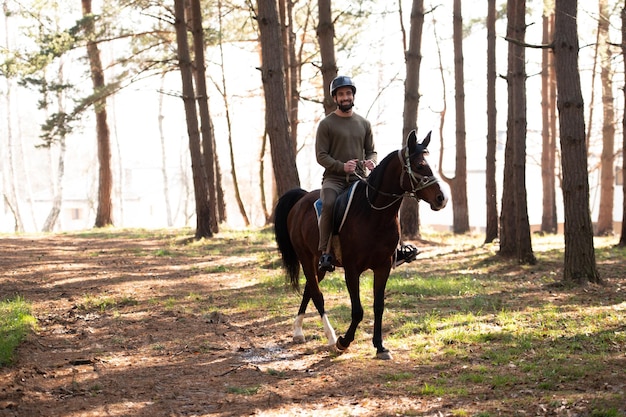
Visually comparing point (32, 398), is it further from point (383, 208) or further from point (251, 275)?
point (251, 275)

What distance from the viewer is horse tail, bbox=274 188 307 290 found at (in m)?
9.89

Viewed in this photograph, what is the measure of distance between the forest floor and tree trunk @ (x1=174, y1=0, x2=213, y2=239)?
7881 millimetres

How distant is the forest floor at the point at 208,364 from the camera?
248 inches

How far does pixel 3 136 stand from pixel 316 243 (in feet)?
194

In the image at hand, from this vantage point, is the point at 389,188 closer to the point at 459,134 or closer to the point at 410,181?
the point at 410,181

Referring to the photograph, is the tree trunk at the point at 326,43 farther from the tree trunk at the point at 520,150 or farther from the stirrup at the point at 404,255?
the stirrup at the point at 404,255

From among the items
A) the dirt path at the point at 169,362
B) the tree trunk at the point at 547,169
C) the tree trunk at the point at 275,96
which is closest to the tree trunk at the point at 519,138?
the tree trunk at the point at 275,96

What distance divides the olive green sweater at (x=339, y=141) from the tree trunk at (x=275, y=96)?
6.05 meters

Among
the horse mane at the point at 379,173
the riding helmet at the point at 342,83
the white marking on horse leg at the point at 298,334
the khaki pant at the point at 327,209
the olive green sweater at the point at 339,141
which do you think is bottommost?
the white marking on horse leg at the point at 298,334

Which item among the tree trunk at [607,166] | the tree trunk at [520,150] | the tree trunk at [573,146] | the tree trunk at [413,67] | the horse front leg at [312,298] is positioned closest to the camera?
the horse front leg at [312,298]

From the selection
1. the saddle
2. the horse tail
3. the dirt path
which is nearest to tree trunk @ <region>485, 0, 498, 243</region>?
the dirt path

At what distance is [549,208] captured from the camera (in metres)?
31.6

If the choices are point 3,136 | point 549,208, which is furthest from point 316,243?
point 3,136

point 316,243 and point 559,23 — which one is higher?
point 559,23
